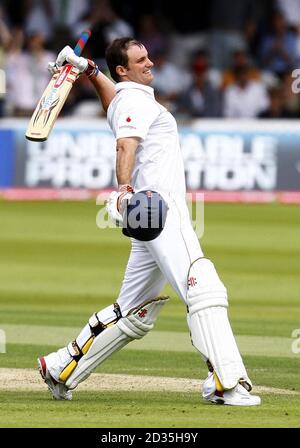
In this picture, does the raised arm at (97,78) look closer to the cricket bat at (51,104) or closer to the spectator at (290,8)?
the cricket bat at (51,104)

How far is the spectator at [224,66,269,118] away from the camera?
65.6 ft

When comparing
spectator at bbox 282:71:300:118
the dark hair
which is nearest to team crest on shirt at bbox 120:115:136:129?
the dark hair

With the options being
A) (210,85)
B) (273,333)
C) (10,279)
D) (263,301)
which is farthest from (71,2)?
(273,333)

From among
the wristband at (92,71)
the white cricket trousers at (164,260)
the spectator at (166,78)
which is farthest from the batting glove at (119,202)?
the spectator at (166,78)

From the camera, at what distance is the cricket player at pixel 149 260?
20.7 feet

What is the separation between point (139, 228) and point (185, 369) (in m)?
1.88

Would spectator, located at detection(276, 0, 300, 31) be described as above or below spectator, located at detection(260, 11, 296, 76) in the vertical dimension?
above

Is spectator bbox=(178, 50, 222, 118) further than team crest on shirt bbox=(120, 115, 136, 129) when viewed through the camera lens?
Yes

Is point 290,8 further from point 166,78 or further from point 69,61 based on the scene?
point 69,61

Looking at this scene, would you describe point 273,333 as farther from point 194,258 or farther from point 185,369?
point 194,258

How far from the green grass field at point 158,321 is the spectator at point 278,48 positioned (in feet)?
12.8

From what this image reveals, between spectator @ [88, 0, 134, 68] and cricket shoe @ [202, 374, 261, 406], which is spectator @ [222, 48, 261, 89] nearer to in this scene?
spectator @ [88, 0, 134, 68]

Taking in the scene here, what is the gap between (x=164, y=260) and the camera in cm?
639

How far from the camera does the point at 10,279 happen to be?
12.8m
